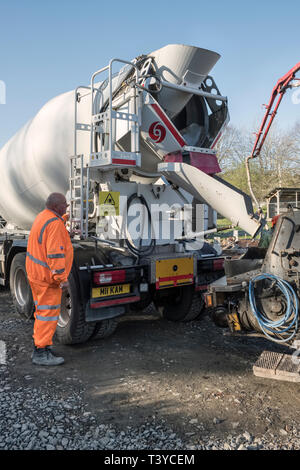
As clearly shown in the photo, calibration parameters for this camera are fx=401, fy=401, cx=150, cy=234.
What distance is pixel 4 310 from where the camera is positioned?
6137 mm

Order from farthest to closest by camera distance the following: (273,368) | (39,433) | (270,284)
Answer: (270,284), (273,368), (39,433)

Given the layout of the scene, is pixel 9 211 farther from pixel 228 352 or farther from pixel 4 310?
pixel 228 352

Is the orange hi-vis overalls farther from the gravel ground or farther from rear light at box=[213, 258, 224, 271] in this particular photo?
rear light at box=[213, 258, 224, 271]

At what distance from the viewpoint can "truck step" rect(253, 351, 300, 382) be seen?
10.3 ft

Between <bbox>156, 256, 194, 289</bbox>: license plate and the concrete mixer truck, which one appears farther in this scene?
<bbox>156, 256, 194, 289</bbox>: license plate

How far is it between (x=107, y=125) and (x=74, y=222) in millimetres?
1203

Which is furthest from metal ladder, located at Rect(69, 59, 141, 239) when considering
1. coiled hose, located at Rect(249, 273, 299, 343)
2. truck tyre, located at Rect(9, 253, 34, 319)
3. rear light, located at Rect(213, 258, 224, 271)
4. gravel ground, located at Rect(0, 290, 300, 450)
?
coiled hose, located at Rect(249, 273, 299, 343)

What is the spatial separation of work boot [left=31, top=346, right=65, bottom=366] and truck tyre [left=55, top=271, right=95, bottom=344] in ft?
1.22

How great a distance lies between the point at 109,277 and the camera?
14.0 ft

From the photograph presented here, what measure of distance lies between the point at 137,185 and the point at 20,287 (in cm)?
231

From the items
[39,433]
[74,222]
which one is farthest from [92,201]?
[39,433]

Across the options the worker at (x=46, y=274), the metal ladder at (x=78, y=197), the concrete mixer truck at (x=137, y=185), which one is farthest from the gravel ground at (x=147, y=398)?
the metal ladder at (x=78, y=197)

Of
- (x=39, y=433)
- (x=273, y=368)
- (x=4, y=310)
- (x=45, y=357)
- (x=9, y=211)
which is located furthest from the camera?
(x=9, y=211)

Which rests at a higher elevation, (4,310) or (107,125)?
(107,125)
